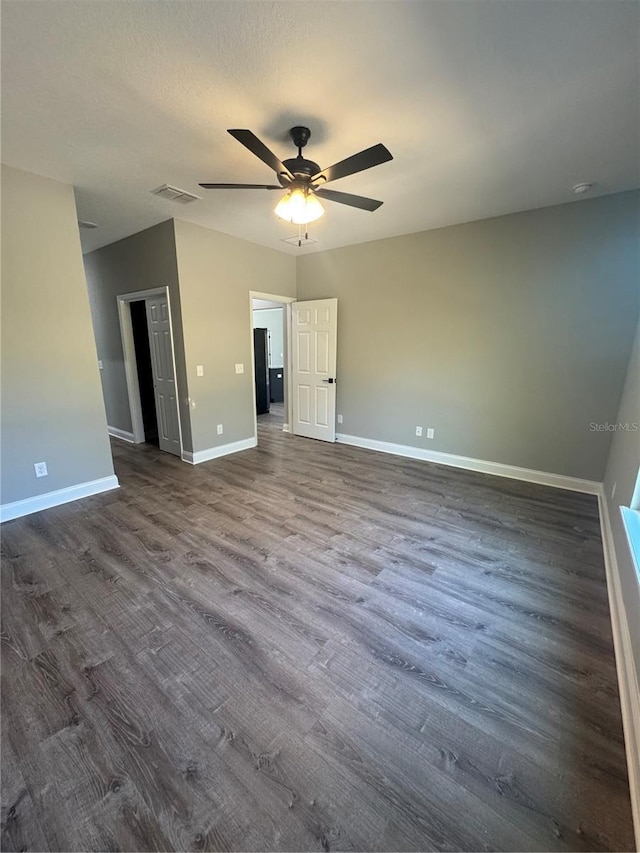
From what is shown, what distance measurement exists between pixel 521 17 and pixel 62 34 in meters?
1.99

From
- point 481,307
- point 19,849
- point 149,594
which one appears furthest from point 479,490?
point 19,849

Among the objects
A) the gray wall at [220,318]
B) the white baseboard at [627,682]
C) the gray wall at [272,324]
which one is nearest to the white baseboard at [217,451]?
the gray wall at [220,318]

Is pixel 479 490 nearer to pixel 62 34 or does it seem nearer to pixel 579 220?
pixel 579 220

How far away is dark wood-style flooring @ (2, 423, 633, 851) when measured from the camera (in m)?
1.09

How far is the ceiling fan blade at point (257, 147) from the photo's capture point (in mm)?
1604

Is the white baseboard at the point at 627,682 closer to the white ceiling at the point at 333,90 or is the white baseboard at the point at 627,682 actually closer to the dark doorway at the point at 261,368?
the white ceiling at the point at 333,90

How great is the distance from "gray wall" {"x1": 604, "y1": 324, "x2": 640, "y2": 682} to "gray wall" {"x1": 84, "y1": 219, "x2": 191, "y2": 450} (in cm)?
417

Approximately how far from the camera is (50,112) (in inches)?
78.0

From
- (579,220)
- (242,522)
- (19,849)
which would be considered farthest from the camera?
(579,220)

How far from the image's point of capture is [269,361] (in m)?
7.90

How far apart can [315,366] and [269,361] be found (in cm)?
302

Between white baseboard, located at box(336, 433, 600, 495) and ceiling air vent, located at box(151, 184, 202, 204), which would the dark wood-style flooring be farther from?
ceiling air vent, located at box(151, 184, 202, 204)

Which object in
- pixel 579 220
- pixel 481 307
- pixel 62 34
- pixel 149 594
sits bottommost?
pixel 149 594

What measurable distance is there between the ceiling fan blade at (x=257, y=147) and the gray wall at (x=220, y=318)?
2.25 metres
